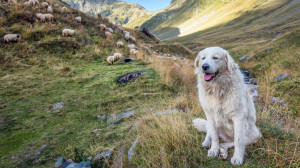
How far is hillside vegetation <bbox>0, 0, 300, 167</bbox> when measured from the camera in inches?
115

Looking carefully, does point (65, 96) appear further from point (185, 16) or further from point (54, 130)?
point (185, 16)

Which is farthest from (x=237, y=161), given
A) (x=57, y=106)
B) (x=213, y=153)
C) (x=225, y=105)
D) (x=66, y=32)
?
(x=66, y=32)

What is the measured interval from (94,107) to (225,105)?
15.7 ft

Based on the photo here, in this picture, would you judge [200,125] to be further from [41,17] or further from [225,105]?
[41,17]

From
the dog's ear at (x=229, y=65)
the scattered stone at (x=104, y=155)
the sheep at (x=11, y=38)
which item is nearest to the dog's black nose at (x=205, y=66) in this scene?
the dog's ear at (x=229, y=65)

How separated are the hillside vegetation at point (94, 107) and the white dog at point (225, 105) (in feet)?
0.79

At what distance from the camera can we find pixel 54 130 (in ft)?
15.2

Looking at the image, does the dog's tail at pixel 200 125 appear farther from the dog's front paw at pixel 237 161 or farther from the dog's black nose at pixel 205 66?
the dog's black nose at pixel 205 66

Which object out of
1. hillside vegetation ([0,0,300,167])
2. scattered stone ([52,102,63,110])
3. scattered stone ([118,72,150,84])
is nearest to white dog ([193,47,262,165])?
hillside vegetation ([0,0,300,167])

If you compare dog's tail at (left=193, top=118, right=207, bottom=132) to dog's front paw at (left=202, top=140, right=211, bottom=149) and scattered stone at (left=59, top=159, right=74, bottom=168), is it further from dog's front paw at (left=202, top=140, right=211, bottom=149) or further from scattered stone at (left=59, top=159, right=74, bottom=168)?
scattered stone at (left=59, top=159, right=74, bottom=168)

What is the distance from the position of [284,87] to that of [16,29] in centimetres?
1714

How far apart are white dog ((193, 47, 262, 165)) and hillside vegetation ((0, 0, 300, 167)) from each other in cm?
24

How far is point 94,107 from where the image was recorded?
6020mm

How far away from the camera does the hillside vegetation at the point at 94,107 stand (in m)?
2.93
